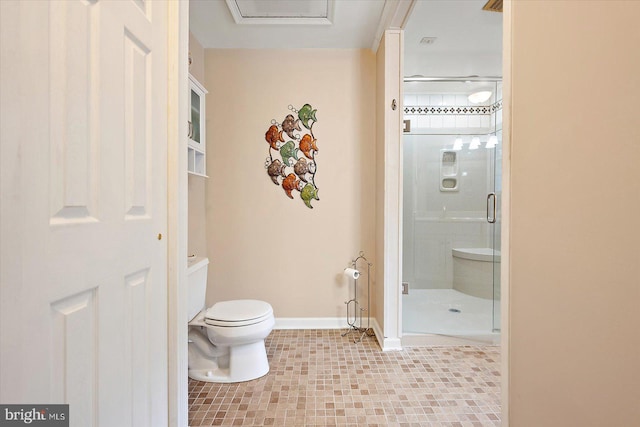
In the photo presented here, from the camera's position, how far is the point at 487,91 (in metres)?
3.09

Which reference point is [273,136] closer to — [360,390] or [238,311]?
[238,311]

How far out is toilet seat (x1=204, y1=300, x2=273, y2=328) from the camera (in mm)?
1790

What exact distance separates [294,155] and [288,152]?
6 cm

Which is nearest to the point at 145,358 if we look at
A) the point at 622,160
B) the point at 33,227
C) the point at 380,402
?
the point at 33,227

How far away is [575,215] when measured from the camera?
2.20 feet

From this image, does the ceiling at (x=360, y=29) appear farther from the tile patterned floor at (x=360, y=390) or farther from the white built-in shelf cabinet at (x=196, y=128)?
the tile patterned floor at (x=360, y=390)

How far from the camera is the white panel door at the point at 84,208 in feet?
1.98

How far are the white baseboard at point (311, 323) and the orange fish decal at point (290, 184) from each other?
109 centimetres

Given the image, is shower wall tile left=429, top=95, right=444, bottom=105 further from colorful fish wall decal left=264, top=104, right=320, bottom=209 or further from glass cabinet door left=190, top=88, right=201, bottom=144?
glass cabinet door left=190, top=88, right=201, bottom=144

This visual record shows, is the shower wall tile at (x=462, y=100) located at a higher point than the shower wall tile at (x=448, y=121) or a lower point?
higher

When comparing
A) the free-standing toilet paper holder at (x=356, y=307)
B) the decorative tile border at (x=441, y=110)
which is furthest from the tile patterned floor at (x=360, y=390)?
the decorative tile border at (x=441, y=110)

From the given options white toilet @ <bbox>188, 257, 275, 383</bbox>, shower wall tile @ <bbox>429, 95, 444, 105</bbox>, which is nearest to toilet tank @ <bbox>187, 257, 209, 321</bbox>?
white toilet @ <bbox>188, 257, 275, 383</bbox>

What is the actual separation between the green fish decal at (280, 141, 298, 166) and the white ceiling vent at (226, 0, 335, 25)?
2.97 ft

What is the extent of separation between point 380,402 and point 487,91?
3.03 meters
